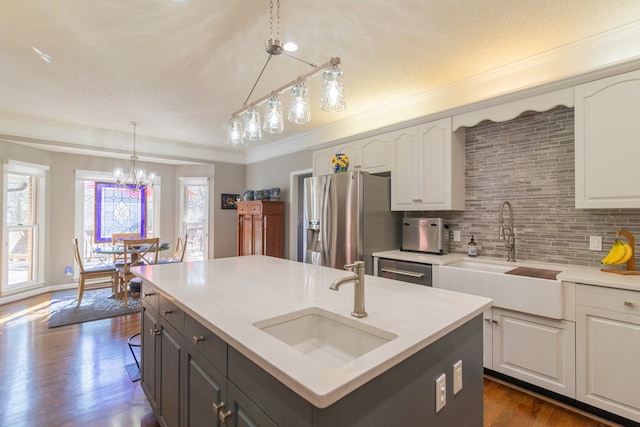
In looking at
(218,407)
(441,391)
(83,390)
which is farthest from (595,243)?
(83,390)

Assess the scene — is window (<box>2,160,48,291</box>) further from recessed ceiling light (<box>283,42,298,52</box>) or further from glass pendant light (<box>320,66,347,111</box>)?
glass pendant light (<box>320,66,347,111</box>)

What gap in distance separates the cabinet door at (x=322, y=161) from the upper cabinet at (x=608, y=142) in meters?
2.44

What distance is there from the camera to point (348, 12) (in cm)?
190

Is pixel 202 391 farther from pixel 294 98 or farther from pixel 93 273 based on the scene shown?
pixel 93 273

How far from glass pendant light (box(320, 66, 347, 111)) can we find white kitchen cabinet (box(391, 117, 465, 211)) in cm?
163

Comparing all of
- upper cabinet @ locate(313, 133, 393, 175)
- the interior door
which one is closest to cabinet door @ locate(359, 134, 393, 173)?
upper cabinet @ locate(313, 133, 393, 175)

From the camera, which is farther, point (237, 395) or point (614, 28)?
point (614, 28)

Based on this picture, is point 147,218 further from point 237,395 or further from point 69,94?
point 237,395

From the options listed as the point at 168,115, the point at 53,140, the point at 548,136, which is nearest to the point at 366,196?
the point at 548,136

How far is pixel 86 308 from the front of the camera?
4.02 metres

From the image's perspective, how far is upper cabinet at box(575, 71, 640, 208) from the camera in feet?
6.25

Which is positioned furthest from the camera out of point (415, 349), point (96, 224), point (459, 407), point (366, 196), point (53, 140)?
point (96, 224)

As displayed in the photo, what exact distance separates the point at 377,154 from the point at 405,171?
0.41 m

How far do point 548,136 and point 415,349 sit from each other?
249 cm
